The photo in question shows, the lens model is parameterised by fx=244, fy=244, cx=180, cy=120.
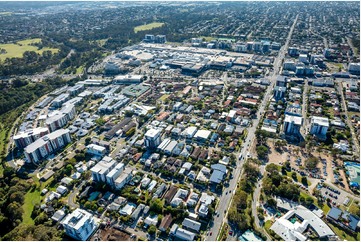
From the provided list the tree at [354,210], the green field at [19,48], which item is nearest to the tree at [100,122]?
the tree at [354,210]

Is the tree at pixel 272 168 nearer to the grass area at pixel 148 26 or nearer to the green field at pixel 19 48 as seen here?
the green field at pixel 19 48

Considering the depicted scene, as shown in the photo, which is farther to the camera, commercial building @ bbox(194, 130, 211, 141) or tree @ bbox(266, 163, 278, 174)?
commercial building @ bbox(194, 130, 211, 141)

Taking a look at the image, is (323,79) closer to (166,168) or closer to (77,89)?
(166,168)

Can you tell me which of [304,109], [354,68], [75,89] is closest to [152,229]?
[304,109]

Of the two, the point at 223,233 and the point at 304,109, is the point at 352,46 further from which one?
the point at 223,233

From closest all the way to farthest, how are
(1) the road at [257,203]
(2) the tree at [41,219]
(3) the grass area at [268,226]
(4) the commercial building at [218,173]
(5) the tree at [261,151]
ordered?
1. (3) the grass area at [268,226]
2. (1) the road at [257,203]
3. (2) the tree at [41,219]
4. (4) the commercial building at [218,173]
5. (5) the tree at [261,151]

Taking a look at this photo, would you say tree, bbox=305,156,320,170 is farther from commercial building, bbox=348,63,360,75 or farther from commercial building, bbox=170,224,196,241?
commercial building, bbox=348,63,360,75

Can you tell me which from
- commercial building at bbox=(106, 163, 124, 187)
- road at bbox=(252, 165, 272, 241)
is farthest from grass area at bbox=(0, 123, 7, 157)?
road at bbox=(252, 165, 272, 241)
